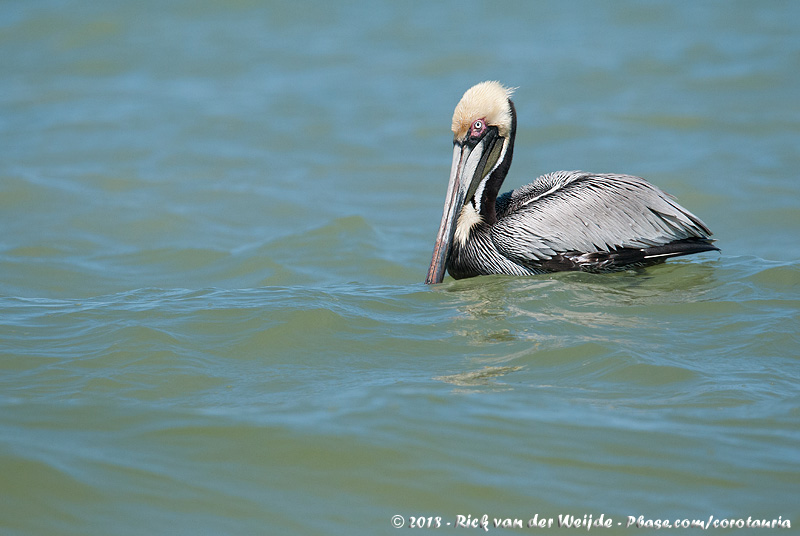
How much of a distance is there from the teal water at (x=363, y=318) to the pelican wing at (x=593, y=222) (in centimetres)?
25

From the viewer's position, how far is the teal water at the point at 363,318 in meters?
3.55

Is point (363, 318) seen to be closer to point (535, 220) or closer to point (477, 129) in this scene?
point (535, 220)

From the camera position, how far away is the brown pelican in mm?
6188

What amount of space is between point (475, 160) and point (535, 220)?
614mm

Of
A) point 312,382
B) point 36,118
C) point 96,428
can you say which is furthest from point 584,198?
point 36,118

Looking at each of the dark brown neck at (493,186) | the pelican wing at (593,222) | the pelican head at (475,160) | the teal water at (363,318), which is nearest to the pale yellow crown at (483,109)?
the pelican head at (475,160)

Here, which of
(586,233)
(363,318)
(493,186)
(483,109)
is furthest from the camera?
(493,186)

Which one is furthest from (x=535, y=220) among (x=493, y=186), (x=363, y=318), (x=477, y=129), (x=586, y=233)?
(x=363, y=318)

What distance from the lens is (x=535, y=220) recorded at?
6.27m

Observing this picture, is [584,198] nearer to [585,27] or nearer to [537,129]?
[537,129]

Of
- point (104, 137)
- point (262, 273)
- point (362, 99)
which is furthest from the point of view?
point (362, 99)

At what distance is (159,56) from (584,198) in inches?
392

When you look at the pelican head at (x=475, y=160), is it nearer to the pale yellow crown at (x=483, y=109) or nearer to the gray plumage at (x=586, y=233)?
the pale yellow crown at (x=483, y=109)

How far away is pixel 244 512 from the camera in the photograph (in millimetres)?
3428
